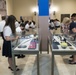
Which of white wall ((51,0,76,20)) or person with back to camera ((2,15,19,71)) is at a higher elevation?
white wall ((51,0,76,20))

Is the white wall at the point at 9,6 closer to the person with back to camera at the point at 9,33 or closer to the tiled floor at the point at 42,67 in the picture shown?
the tiled floor at the point at 42,67

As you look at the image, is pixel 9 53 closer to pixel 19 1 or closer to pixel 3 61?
pixel 3 61

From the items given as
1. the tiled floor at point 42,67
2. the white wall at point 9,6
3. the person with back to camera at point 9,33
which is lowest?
the tiled floor at point 42,67

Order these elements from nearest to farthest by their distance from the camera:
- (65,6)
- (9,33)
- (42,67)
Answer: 1. (9,33)
2. (42,67)
3. (65,6)

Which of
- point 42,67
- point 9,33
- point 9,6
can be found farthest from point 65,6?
point 9,33

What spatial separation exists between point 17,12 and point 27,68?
23.8ft

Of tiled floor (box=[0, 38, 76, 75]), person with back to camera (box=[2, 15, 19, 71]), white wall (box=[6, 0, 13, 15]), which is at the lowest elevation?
tiled floor (box=[0, 38, 76, 75])

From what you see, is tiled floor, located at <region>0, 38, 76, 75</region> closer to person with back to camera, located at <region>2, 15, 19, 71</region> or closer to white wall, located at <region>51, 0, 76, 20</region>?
person with back to camera, located at <region>2, 15, 19, 71</region>

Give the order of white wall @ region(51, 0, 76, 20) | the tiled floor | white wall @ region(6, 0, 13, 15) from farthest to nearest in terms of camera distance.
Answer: white wall @ region(51, 0, 76, 20), white wall @ region(6, 0, 13, 15), the tiled floor

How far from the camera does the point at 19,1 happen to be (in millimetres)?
10258

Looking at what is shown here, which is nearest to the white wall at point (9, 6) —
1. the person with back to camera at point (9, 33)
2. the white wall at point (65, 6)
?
the white wall at point (65, 6)

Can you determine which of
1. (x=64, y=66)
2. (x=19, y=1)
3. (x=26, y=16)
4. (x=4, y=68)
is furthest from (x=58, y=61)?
(x=19, y=1)

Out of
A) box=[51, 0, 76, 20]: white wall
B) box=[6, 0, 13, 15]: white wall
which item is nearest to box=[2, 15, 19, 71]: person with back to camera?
box=[6, 0, 13, 15]: white wall

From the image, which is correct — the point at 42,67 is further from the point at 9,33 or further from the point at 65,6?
the point at 65,6
